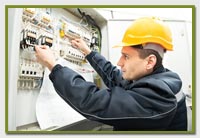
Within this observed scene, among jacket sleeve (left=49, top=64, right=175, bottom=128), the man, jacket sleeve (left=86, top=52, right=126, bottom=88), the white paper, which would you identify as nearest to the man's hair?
the man

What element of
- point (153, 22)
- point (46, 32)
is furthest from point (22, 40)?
point (153, 22)

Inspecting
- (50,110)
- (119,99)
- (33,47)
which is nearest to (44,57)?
(33,47)

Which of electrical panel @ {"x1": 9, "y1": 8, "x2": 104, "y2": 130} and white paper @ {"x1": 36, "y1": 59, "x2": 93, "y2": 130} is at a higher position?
electrical panel @ {"x1": 9, "y1": 8, "x2": 104, "y2": 130}

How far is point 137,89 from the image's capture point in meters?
1.01

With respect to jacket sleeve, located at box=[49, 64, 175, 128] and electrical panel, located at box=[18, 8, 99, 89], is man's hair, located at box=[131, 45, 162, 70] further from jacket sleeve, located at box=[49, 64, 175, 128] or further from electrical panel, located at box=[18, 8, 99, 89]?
electrical panel, located at box=[18, 8, 99, 89]

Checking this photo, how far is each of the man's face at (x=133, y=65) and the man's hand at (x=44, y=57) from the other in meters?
0.32

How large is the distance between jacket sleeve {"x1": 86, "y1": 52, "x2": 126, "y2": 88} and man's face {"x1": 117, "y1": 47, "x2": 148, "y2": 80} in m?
0.21

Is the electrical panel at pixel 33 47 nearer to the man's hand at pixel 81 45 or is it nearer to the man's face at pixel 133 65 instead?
the man's hand at pixel 81 45

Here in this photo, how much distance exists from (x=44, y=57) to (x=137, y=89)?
0.41 metres

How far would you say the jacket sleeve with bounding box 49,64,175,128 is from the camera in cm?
98

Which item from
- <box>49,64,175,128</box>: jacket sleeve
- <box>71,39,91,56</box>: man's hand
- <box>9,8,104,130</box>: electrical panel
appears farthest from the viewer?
<box>71,39,91,56</box>: man's hand

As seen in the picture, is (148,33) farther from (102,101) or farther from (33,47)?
(33,47)

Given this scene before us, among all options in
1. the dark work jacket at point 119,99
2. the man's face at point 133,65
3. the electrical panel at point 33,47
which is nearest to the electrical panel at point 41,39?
the electrical panel at point 33,47

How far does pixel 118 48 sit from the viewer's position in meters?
1.27
